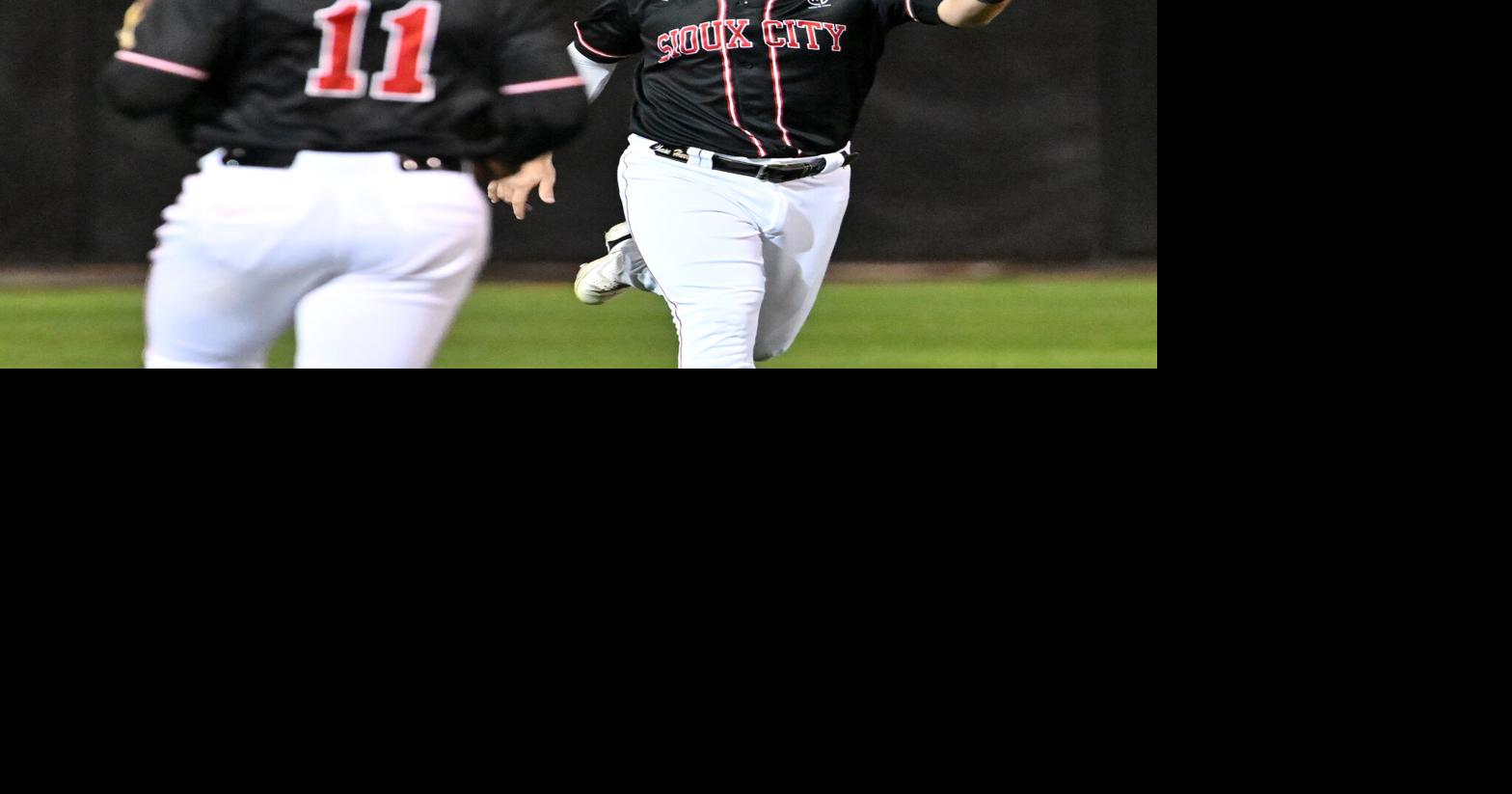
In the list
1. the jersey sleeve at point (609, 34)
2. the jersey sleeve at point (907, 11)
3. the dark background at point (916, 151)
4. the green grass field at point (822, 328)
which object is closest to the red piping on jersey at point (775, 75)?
the jersey sleeve at point (907, 11)

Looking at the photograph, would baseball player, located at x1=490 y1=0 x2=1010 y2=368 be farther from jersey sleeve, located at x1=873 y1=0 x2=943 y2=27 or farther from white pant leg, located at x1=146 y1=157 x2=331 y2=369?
white pant leg, located at x1=146 y1=157 x2=331 y2=369

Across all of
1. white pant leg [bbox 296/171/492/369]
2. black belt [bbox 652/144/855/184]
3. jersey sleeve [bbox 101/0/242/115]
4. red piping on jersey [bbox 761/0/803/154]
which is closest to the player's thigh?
white pant leg [bbox 296/171/492/369]

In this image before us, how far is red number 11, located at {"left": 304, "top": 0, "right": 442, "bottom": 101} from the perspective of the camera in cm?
259

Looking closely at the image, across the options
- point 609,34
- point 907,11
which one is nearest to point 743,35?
point 907,11

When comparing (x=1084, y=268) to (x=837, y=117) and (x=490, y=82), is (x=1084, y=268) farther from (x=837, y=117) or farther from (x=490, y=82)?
(x=490, y=82)

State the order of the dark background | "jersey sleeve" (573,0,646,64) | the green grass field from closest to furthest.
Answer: "jersey sleeve" (573,0,646,64) → the green grass field → the dark background

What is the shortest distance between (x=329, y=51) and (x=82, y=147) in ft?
21.0

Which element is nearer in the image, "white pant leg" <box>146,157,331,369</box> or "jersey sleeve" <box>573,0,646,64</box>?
"white pant leg" <box>146,157,331,369</box>

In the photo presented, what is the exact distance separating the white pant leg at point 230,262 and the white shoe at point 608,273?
176cm

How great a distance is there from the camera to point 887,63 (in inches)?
338

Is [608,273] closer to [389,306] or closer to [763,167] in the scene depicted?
[763,167]

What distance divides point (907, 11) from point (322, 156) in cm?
177

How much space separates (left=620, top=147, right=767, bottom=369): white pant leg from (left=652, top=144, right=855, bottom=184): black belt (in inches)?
0.8


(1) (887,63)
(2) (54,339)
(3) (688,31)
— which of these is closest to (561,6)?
(1) (887,63)
